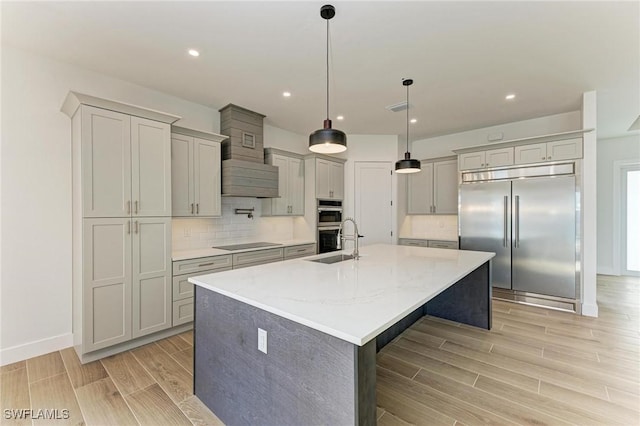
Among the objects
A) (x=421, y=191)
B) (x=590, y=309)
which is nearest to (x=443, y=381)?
(x=590, y=309)

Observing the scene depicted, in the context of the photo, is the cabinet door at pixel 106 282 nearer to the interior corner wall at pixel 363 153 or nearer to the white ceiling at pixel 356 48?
the white ceiling at pixel 356 48

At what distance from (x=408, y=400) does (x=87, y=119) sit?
11.4 feet

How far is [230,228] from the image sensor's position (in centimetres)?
420

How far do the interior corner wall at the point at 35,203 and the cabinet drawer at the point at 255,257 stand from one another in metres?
1.64

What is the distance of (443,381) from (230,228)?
3223mm

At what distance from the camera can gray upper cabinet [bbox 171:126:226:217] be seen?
10.9ft

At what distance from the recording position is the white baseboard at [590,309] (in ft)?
11.7

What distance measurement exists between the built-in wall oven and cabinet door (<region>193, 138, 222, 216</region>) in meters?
1.73

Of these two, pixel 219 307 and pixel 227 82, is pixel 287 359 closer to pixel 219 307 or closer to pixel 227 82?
pixel 219 307

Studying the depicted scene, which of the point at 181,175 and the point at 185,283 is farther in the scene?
the point at 181,175

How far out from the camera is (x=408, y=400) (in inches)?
78.0

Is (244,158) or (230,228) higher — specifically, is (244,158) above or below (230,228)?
above

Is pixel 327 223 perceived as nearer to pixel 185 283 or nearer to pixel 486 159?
pixel 185 283

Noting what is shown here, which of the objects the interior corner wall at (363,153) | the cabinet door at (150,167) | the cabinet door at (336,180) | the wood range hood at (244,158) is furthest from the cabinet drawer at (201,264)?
the interior corner wall at (363,153)
